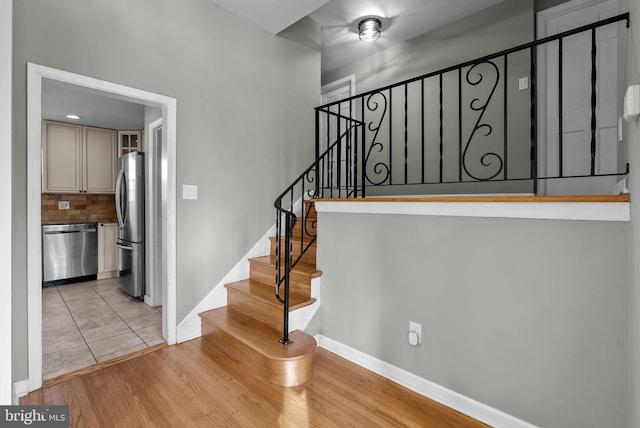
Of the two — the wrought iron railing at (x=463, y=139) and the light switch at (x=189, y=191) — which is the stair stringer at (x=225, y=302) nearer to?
the wrought iron railing at (x=463, y=139)

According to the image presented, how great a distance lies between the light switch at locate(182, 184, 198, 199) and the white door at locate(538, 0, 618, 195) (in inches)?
118

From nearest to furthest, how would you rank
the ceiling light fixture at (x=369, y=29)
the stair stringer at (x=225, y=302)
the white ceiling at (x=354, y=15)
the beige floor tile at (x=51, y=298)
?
the stair stringer at (x=225, y=302)
the white ceiling at (x=354, y=15)
the ceiling light fixture at (x=369, y=29)
the beige floor tile at (x=51, y=298)

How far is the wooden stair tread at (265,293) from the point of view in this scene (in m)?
2.47

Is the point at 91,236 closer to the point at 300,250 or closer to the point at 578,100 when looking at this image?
the point at 300,250

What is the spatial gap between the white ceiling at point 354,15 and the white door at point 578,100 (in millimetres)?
759

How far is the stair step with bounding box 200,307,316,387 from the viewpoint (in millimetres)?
2066

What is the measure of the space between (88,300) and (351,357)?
3.46 metres

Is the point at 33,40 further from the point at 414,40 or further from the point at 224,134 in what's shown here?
the point at 414,40

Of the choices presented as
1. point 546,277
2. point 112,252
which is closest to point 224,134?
point 546,277

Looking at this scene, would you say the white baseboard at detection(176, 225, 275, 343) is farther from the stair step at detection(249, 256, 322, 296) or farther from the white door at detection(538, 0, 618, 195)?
the white door at detection(538, 0, 618, 195)

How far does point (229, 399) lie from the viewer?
192cm

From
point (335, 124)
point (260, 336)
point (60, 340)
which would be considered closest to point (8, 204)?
point (260, 336)

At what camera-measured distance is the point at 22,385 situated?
6.40 ft

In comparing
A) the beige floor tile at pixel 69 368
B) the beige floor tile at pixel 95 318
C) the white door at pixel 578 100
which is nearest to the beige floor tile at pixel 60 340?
the beige floor tile at pixel 95 318
